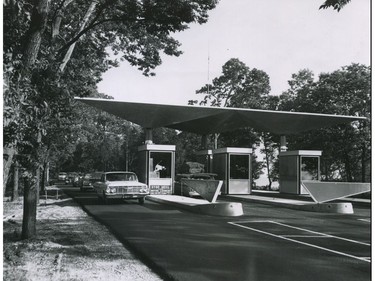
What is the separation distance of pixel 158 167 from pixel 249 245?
49.6 feet

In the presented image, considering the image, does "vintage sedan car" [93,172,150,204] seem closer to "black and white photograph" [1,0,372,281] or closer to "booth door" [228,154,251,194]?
"black and white photograph" [1,0,372,281]

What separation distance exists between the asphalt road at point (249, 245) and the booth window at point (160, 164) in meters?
8.94

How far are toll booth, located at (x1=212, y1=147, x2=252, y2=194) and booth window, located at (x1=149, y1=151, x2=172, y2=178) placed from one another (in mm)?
3788

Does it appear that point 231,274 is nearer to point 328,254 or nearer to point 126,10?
point 328,254

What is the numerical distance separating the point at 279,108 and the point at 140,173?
57.0ft

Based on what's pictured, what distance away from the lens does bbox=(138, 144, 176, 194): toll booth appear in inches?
895

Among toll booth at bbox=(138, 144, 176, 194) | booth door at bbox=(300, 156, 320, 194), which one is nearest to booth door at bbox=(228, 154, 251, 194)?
booth door at bbox=(300, 156, 320, 194)

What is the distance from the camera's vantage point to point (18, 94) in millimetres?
4566

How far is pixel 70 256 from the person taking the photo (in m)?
7.45

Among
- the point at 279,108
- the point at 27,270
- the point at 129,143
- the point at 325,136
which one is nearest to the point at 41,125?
the point at 27,270

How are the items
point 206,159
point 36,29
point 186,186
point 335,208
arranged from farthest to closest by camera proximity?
point 206,159 < point 186,186 < point 335,208 < point 36,29

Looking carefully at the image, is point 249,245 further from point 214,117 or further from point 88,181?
point 88,181

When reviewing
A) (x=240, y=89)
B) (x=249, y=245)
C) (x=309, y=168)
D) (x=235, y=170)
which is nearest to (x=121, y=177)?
(x=235, y=170)

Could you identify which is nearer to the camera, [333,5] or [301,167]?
[333,5]
